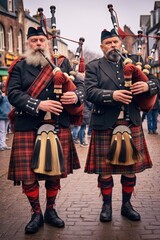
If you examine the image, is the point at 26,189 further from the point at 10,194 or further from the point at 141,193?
the point at 141,193

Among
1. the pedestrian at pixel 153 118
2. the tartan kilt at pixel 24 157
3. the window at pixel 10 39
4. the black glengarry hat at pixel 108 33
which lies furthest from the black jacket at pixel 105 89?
the window at pixel 10 39

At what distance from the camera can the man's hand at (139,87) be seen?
3.44m

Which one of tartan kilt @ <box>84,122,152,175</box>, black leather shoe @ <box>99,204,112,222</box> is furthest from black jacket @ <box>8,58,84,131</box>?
black leather shoe @ <box>99,204,112,222</box>

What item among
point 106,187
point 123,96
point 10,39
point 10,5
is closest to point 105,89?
point 123,96

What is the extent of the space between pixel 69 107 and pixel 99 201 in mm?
1435

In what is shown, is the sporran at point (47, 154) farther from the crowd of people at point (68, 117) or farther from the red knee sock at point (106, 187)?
the red knee sock at point (106, 187)

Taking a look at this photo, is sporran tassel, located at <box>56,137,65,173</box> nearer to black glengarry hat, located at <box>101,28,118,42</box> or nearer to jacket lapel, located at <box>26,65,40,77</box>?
jacket lapel, located at <box>26,65,40,77</box>

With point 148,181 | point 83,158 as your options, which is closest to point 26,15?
point 83,158

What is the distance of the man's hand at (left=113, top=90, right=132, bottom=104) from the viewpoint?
3420mm

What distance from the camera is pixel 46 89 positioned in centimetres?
351

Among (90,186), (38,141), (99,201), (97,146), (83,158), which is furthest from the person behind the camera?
(83,158)

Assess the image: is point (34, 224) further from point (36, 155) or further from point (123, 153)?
point (123, 153)

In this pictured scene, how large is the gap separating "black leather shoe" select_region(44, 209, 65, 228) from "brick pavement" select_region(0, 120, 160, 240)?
0.06 m

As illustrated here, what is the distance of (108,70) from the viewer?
3732mm
